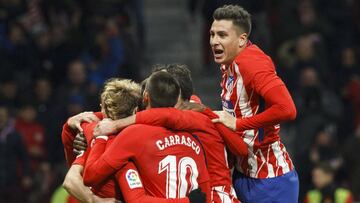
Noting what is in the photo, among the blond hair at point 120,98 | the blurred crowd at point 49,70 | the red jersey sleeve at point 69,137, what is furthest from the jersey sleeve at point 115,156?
the blurred crowd at point 49,70

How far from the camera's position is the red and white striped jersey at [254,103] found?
730 cm

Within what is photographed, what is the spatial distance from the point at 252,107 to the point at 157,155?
856 mm

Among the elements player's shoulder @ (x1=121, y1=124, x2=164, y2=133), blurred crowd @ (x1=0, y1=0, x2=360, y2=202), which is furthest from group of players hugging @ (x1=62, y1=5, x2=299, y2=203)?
blurred crowd @ (x1=0, y1=0, x2=360, y2=202)

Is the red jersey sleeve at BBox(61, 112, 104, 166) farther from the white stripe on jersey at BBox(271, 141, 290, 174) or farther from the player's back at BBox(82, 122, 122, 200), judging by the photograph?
the white stripe on jersey at BBox(271, 141, 290, 174)

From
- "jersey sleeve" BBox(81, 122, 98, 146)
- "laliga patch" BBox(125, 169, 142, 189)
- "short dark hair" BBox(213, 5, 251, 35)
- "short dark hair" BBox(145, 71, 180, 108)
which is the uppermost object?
"short dark hair" BBox(213, 5, 251, 35)

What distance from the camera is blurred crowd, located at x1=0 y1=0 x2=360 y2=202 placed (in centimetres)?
1311

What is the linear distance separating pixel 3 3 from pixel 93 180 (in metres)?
8.85

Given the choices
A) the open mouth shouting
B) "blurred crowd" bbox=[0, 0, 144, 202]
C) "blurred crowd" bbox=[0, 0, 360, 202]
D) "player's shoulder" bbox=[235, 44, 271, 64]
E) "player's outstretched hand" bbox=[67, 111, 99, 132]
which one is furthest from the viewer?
"blurred crowd" bbox=[0, 0, 360, 202]

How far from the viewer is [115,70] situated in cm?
1483

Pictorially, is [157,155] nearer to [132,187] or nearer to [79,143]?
[132,187]

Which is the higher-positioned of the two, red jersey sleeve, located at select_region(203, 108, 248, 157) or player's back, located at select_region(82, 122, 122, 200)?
red jersey sleeve, located at select_region(203, 108, 248, 157)

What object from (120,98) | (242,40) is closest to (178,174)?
(120,98)

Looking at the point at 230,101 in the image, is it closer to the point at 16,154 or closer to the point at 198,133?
the point at 198,133

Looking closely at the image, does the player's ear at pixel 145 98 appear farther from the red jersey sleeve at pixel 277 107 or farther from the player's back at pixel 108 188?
the red jersey sleeve at pixel 277 107
